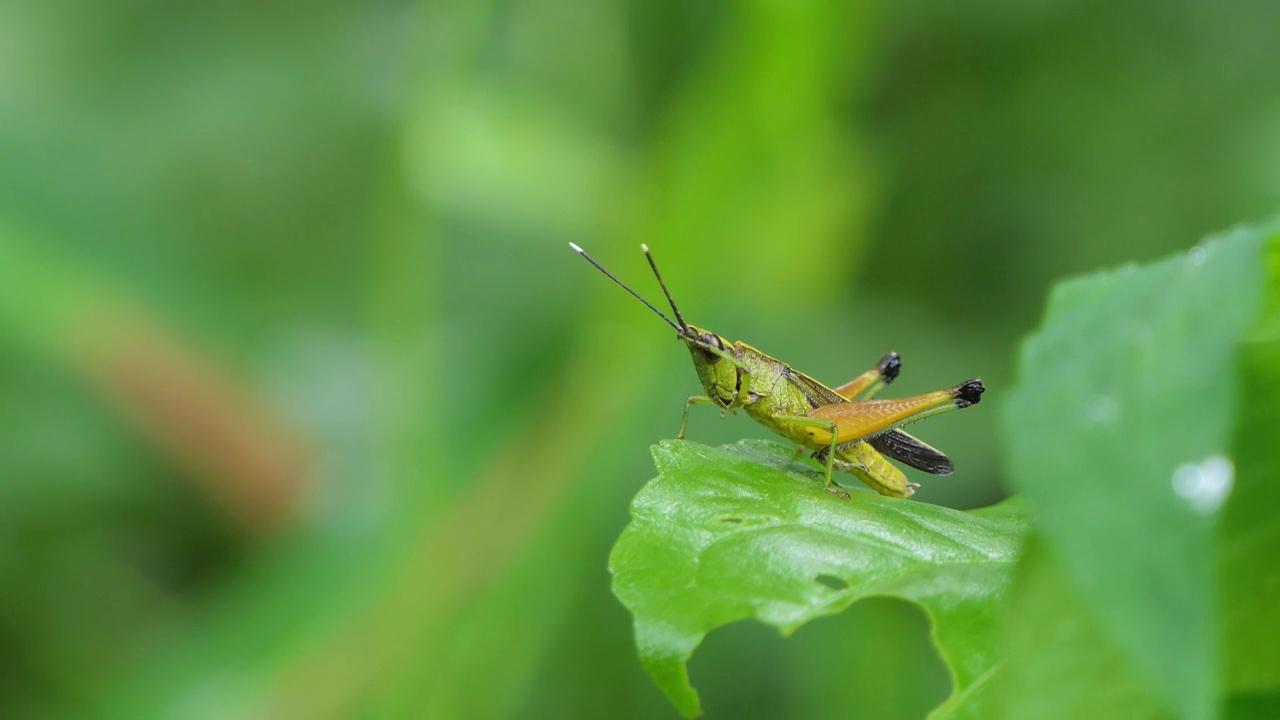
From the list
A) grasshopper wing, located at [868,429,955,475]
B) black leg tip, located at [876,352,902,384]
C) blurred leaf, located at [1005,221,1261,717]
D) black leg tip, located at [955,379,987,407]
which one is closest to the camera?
blurred leaf, located at [1005,221,1261,717]

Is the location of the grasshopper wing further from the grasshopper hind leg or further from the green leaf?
the green leaf

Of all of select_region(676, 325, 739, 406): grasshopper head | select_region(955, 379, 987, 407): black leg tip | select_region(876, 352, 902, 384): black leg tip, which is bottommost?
select_region(676, 325, 739, 406): grasshopper head

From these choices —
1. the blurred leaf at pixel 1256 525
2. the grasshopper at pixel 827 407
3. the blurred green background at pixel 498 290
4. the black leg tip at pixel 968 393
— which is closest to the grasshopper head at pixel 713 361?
the grasshopper at pixel 827 407

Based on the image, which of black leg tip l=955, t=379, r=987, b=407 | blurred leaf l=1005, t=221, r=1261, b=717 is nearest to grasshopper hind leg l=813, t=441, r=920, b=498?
black leg tip l=955, t=379, r=987, b=407

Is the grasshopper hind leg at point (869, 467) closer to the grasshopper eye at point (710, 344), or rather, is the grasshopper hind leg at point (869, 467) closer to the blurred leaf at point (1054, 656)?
the grasshopper eye at point (710, 344)

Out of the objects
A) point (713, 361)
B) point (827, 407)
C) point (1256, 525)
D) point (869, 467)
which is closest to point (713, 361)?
point (713, 361)

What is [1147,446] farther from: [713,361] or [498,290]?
[498,290]
